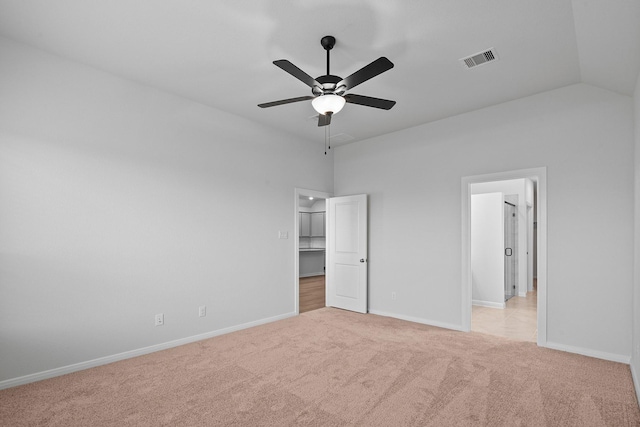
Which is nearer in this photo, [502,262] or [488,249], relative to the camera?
[502,262]

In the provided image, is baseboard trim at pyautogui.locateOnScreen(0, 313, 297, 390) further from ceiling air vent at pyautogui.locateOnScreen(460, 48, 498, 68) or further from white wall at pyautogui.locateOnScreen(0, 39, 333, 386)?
ceiling air vent at pyautogui.locateOnScreen(460, 48, 498, 68)

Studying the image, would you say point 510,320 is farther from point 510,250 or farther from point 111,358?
point 111,358

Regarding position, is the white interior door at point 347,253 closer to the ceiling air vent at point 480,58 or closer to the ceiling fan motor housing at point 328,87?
the ceiling air vent at point 480,58

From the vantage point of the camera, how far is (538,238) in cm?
386

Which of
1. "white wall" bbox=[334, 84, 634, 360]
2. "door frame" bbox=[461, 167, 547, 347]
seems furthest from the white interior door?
"door frame" bbox=[461, 167, 547, 347]

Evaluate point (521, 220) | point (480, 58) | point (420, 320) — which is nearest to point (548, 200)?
point (480, 58)

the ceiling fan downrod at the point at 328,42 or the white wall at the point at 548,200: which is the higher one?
the ceiling fan downrod at the point at 328,42

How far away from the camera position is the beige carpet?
2342 mm

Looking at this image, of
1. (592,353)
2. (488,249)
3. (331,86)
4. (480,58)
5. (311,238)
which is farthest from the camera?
(311,238)

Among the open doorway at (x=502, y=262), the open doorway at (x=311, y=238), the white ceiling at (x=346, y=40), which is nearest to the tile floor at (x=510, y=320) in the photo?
the open doorway at (x=502, y=262)

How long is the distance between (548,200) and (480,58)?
1890mm

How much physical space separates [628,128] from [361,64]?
287 centimetres

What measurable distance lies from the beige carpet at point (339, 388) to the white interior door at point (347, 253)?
1654 mm

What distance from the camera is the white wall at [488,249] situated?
19.4 feet
